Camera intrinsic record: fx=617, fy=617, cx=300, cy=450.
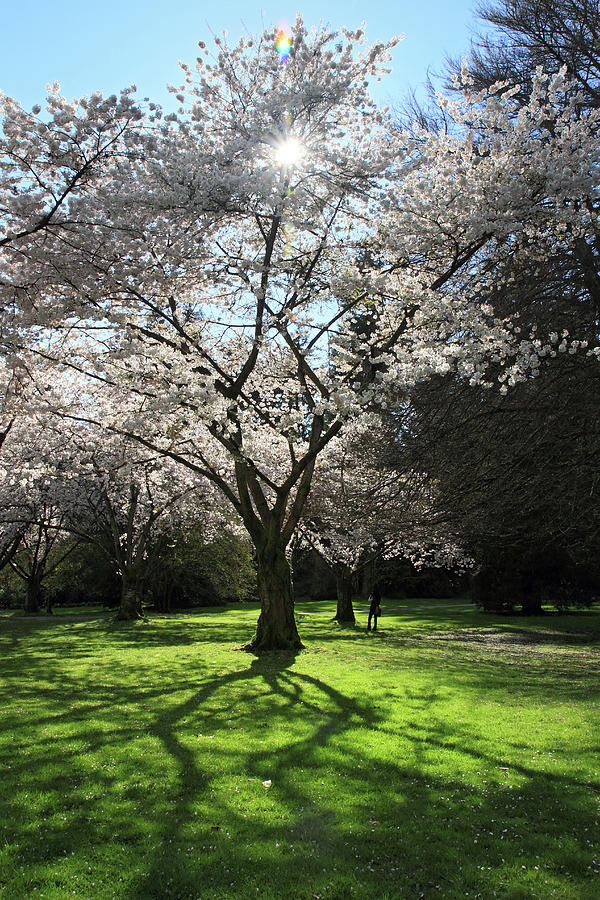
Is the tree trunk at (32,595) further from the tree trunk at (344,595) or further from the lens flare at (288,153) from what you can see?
the lens flare at (288,153)

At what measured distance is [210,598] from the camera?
1688 inches

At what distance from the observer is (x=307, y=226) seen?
10922 mm

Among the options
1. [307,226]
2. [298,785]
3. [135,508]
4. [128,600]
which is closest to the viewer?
[298,785]

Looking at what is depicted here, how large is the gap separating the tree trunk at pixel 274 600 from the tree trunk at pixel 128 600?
38.8 ft

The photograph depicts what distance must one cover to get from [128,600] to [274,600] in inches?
505

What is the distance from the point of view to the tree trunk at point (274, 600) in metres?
14.0

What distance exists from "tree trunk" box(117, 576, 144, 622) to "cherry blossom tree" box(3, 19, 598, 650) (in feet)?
44.6

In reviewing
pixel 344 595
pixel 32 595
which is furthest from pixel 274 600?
pixel 32 595

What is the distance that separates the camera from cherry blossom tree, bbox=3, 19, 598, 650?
8.18m

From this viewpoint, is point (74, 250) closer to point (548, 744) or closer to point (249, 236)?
point (249, 236)

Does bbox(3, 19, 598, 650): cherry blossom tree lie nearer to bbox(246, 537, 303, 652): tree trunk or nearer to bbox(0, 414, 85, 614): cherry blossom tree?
bbox(246, 537, 303, 652): tree trunk

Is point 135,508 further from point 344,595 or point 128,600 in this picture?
point 344,595

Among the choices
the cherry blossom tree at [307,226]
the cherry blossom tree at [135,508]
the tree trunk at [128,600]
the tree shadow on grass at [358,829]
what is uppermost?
the cherry blossom tree at [307,226]

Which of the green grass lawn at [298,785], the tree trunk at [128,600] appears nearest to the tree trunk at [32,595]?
the tree trunk at [128,600]
